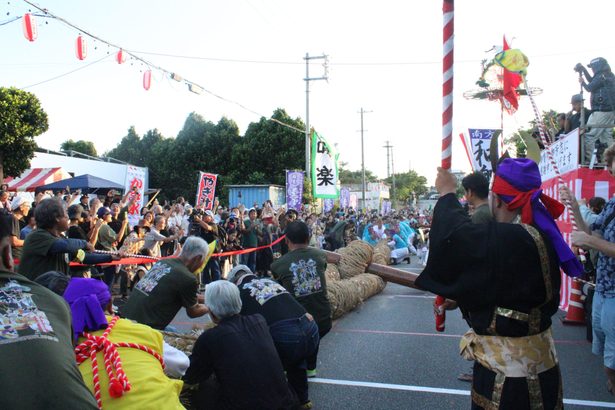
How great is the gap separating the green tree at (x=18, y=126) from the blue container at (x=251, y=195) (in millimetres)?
10374

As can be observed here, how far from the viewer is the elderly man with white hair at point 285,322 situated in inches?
144

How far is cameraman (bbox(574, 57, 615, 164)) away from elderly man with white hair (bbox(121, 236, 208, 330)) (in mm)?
5959

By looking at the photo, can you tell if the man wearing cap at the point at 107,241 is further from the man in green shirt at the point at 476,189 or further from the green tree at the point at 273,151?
the green tree at the point at 273,151

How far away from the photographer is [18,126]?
644 inches

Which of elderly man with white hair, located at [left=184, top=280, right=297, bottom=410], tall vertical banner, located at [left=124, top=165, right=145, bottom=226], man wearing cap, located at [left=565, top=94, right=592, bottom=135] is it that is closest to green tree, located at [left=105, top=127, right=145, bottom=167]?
tall vertical banner, located at [left=124, top=165, right=145, bottom=226]

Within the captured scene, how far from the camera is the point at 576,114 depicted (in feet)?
26.6

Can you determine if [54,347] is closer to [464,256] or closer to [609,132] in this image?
[464,256]

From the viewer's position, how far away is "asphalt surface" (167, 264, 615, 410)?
13.9 ft

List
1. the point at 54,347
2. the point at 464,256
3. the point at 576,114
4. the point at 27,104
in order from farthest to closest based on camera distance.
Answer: the point at 27,104
the point at 576,114
the point at 464,256
the point at 54,347

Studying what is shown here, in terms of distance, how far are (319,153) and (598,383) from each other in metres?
13.4

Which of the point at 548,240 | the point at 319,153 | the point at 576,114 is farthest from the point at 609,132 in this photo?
the point at 319,153

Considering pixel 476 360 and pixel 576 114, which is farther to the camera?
pixel 576 114

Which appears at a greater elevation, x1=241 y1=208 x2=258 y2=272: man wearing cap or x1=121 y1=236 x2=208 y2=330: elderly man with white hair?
x1=121 y1=236 x2=208 y2=330: elderly man with white hair

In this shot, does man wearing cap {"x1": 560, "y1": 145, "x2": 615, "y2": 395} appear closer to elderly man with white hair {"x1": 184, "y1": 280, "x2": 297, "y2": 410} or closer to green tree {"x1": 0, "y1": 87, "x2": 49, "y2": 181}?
elderly man with white hair {"x1": 184, "y1": 280, "x2": 297, "y2": 410}
